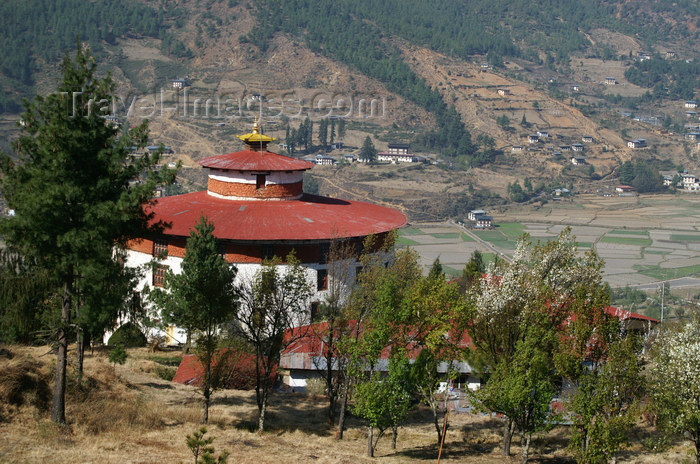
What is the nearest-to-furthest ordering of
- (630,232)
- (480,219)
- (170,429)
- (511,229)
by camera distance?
1. (170,429)
2. (630,232)
3. (511,229)
4. (480,219)

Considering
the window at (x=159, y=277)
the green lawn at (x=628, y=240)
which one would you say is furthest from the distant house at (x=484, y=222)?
the window at (x=159, y=277)

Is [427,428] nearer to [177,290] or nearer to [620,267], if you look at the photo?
[177,290]

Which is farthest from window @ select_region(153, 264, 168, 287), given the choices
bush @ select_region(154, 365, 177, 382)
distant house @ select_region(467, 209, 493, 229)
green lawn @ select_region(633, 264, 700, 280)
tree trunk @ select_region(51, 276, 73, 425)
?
distant house @ select_region(467, 209, 493, 229)

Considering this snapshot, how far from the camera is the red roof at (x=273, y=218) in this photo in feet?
131

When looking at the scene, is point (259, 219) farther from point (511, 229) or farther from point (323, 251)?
point (511, 229)

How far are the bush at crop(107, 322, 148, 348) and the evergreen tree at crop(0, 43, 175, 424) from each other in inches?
650

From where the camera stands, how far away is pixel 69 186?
850 inches

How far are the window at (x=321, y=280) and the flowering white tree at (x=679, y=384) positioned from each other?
18527 millimetres

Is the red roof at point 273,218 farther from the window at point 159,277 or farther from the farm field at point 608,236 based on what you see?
the farm field at point 608,236

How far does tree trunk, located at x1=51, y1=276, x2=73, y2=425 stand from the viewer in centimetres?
2275

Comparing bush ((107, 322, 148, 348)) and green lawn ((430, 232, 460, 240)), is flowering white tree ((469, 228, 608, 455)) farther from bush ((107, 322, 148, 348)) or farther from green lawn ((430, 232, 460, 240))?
green lawn ((430, 232, 460, 240))

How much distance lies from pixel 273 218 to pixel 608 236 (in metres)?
129

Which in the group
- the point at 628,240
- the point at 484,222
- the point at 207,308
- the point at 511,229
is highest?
the point at 207,308

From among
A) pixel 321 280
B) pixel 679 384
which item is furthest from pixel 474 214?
pixel 679 384
